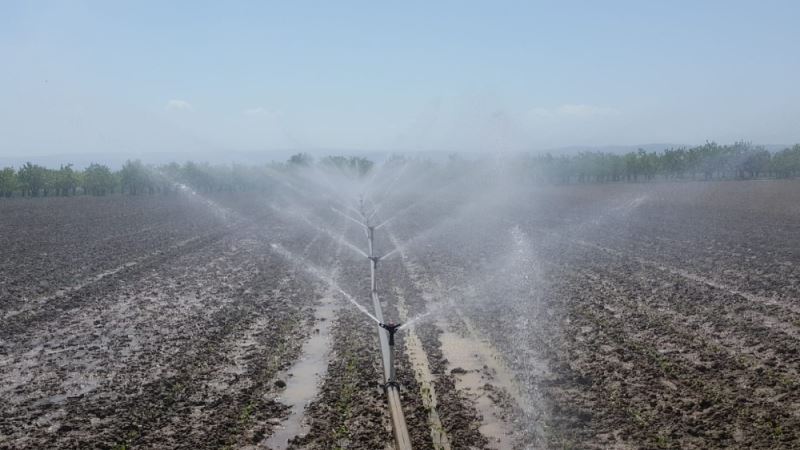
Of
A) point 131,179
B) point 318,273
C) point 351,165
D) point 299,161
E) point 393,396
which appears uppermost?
point 299,161

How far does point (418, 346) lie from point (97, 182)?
77131mm

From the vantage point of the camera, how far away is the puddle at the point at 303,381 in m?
8.17

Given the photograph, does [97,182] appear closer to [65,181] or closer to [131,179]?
[65,181]

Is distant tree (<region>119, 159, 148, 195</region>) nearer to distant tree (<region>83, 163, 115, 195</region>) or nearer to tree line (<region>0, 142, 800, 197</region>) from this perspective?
tree line (<region>0, 142, 800, 197</region>)

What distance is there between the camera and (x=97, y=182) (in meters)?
79.7

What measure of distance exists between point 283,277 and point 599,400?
40.1 feet

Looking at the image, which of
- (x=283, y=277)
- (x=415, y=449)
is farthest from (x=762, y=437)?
(x=283, y=277)

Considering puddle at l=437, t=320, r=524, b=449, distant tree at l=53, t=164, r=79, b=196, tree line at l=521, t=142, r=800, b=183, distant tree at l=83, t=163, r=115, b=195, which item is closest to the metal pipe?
puddle at l=437, t=320, r=524, b=449

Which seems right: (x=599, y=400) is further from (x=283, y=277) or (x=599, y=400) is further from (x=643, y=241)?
(x=643, y=241)

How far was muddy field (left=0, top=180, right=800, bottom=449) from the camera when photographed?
815 cm

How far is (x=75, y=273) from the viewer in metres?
20.1

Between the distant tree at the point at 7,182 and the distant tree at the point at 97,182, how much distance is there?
Answer: 25.1ft

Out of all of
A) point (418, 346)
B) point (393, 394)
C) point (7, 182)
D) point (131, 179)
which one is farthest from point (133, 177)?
point (393, 394)

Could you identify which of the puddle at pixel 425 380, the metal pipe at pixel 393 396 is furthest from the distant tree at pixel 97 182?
the metal pipe at pixel 393 396
